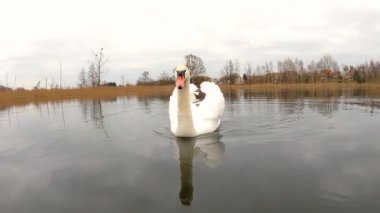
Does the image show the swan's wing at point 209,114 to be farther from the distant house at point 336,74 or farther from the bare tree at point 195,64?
the distant house at point 336,74

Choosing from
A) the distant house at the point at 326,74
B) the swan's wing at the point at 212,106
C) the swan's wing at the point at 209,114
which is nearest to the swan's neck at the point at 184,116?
the swan's wing at the point at 209,114

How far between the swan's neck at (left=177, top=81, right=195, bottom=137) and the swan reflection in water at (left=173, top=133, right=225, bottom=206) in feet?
0.69

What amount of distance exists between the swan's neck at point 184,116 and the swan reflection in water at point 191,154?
0.21 m

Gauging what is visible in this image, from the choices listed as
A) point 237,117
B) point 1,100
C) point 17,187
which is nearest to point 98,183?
point 17,187

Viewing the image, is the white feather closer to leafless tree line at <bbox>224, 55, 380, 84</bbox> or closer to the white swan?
the white swan

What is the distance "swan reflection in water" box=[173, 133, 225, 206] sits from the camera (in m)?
5.71

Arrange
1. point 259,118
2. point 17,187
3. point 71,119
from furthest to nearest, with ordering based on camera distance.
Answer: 1. point 71,119
2. point 259,118
3. point 17,187

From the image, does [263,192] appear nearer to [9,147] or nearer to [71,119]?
[9,147]

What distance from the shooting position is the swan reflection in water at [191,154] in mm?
5709

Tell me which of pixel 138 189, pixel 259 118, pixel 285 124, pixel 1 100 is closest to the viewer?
pixel 138 189

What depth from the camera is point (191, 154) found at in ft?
25.7

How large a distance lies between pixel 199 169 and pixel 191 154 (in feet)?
3.70

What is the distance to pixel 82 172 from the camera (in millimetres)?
7027

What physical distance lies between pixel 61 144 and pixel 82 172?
314cm
